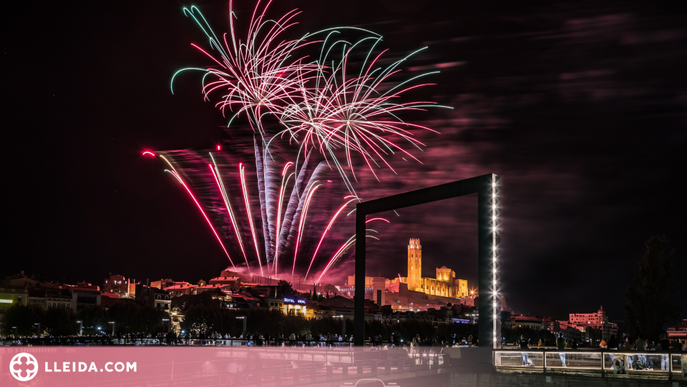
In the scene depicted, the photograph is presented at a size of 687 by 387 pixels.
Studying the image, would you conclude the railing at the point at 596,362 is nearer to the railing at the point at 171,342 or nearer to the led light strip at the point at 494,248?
the led light strip at the point at 494,248

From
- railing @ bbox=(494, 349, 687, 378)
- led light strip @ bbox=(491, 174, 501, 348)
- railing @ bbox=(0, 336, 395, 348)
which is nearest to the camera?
railing @ bbox=(494, 349, 687, 378)

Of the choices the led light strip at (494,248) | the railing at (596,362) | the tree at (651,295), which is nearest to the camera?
the railing at (596,362)


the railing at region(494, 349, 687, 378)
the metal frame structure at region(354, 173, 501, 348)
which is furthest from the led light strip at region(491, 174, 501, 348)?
the railing at region(494, 349, 687, 378)

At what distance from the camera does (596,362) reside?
18594 millimetres

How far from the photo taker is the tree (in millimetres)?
33531

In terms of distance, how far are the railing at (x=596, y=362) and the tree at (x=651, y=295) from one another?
56.0 feet

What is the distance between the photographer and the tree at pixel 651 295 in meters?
33.5

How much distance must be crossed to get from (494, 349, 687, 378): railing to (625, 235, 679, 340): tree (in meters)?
17.1

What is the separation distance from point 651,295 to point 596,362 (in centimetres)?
1812

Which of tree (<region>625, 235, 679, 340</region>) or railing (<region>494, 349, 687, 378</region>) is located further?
tree (<region>625, 235, 679, 340</region>)

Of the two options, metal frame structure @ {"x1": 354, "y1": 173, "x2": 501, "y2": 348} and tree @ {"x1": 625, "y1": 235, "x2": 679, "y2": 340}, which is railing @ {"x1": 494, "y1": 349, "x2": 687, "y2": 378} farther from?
tree @ {"x1": 625, "y1": 235, "x2": 679, "y2": 340}

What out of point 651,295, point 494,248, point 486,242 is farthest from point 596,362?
point 651,295

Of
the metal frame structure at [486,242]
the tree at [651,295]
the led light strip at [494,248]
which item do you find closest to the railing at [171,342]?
the tree at [651,295]

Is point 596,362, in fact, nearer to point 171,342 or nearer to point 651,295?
point 651,295
